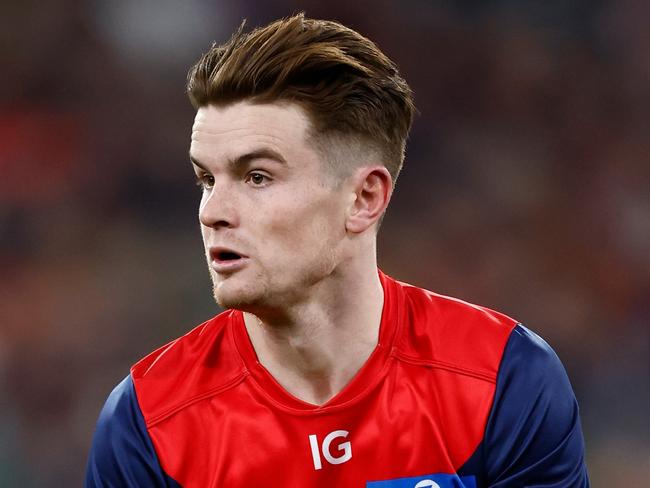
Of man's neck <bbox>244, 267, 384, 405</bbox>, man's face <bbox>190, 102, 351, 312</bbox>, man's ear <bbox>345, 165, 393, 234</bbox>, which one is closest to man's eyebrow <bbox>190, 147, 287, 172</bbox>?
man's face <bbox>190, 102, 351, 312</bbox>

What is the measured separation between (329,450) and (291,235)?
22.8 inches

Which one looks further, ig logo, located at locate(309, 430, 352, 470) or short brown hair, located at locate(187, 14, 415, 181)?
Answer: ig logo, located at locate(309, 430, 352, 470)

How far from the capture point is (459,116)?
5.90 metres

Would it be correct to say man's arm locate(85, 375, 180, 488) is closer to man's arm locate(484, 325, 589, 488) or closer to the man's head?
the man's head

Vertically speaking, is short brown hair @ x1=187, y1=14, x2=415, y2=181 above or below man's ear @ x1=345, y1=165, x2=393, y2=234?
above

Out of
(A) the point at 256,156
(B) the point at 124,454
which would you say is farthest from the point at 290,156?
(B) the point at 124,454

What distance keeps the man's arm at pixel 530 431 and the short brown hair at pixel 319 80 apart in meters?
0.63

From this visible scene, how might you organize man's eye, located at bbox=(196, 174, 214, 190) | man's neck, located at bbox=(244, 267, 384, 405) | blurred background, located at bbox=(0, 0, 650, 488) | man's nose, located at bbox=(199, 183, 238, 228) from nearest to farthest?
man's nose, located at bbox=(199, 183, 238, 228) → man's eye, located at bbox=(196, 174, 214, 190) → man's neck, located at bbox=(244, 267, 384, 405) → blurred background, located at bbox=(0, 0, 650, 488)

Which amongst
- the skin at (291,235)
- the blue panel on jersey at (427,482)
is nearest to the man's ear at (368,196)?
the skin at (291,235)

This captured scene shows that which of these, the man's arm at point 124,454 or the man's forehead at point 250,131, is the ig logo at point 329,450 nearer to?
the man's arm at point 124,454

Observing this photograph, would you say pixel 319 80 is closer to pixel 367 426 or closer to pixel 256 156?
pixel 256 156

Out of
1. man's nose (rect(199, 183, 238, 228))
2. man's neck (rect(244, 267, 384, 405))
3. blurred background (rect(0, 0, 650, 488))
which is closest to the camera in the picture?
man's nose (rect(199, 183, 238, 228))

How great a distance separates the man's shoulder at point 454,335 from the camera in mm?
2738

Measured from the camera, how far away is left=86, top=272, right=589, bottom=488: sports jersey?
2662 mm
